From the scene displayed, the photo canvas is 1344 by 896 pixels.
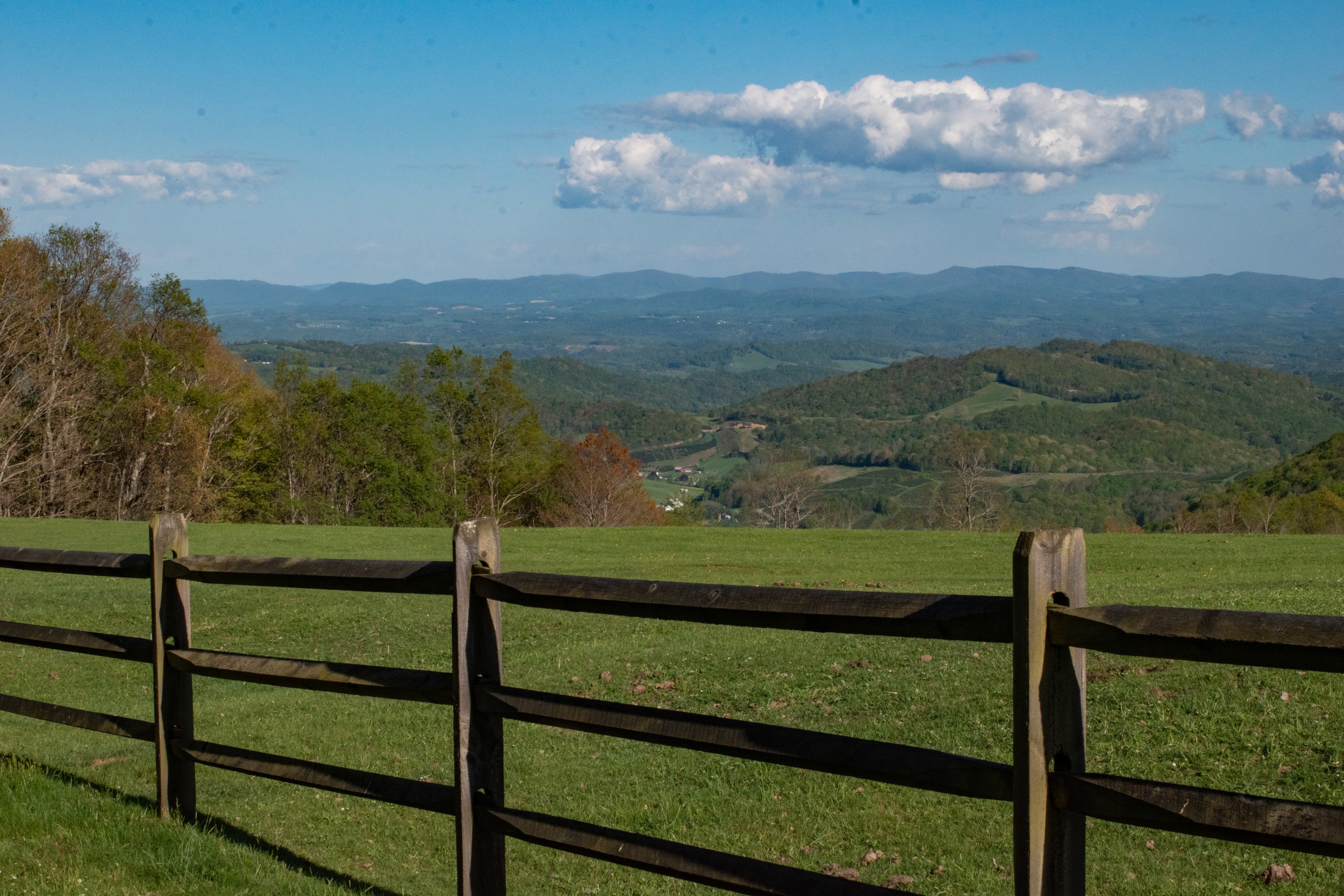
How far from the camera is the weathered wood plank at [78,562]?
541cm

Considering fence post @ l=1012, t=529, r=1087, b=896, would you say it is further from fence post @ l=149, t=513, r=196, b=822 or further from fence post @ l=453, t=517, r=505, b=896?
fence post @ l=149, t=513, r=196, b=822

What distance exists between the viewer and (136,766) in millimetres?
7211

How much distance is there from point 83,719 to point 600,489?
57.0 meters

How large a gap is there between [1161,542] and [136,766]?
84.0 ft

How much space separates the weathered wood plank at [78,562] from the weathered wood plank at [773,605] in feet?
8.01

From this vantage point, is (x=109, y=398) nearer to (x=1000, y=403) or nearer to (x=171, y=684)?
(x=171, y=684)

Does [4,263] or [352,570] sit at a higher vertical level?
[4,263]

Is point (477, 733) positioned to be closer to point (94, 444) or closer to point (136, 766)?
point (136, 766)

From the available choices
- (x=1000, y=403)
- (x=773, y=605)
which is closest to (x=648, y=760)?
(x=773, y=605)

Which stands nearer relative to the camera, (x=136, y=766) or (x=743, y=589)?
(x=743, y=589)

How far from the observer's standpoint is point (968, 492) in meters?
51.8

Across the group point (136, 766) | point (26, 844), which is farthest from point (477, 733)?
point (136, 766)

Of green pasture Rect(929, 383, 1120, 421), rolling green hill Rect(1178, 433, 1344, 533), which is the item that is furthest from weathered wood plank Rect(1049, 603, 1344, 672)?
green pasture Rect(929, 383, 1120, 421)

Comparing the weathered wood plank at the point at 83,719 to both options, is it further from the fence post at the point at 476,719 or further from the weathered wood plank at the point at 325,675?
the fence post at the point at 476,719
